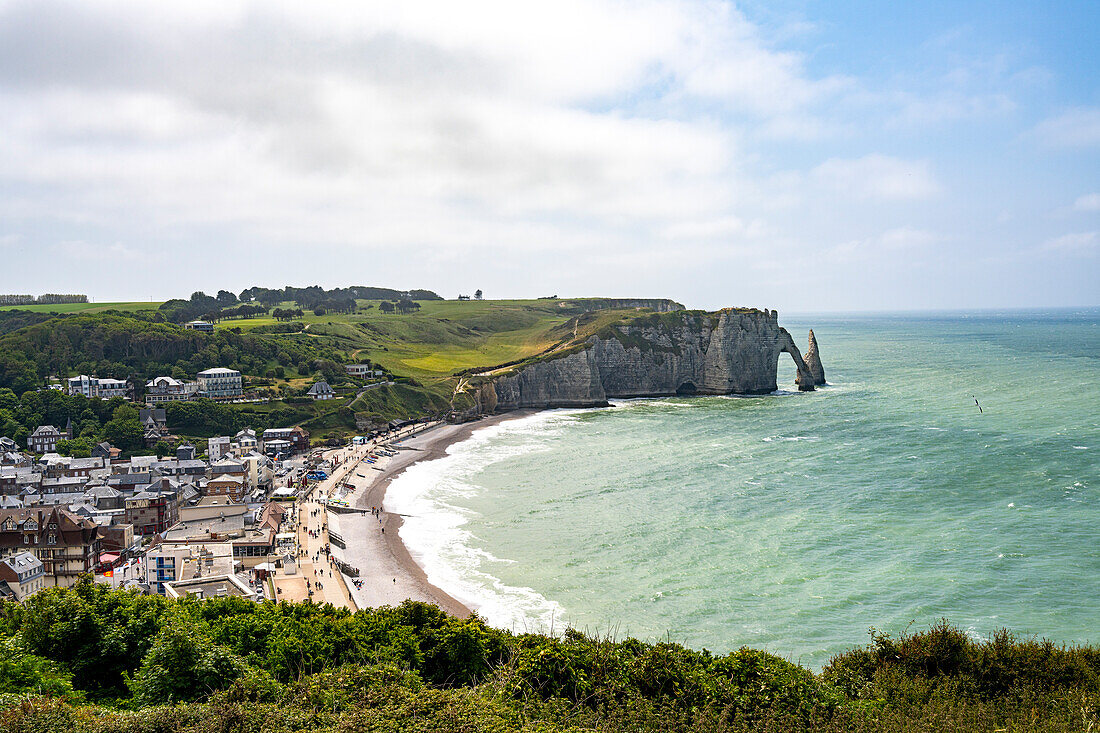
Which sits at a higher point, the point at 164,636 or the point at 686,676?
the point at 164,636

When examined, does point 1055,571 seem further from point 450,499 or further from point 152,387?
point 152,387

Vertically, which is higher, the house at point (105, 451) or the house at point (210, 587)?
the house at point (105, 451)

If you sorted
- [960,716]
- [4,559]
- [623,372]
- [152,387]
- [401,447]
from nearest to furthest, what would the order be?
[960,716] < [4,559] < [401,447] < [152,387] < [623,372]

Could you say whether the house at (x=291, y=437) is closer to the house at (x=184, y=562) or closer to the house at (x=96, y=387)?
the house at (x=96, y=387)

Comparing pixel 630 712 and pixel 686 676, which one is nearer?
pixel 630 712

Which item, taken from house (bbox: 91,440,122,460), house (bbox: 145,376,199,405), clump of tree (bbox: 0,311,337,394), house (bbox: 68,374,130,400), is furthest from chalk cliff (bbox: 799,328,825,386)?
house (bbox: 68,374,130,400)

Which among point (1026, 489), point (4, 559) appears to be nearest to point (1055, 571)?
point (1026, 489)

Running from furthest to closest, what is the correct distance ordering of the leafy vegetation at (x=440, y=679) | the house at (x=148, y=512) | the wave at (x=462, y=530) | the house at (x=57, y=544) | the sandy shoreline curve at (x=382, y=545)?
the house at (x=148, y=512)
the house at (x=57, y=544)
the sandy shoreline curve at (x=382, y=545)
the wave at (x=462, y=530)
the leafy vegetation at (x=440, y=679)

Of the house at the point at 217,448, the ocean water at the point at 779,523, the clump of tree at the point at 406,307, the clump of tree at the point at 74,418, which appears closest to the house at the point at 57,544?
the ocean water at the point at 779,523
